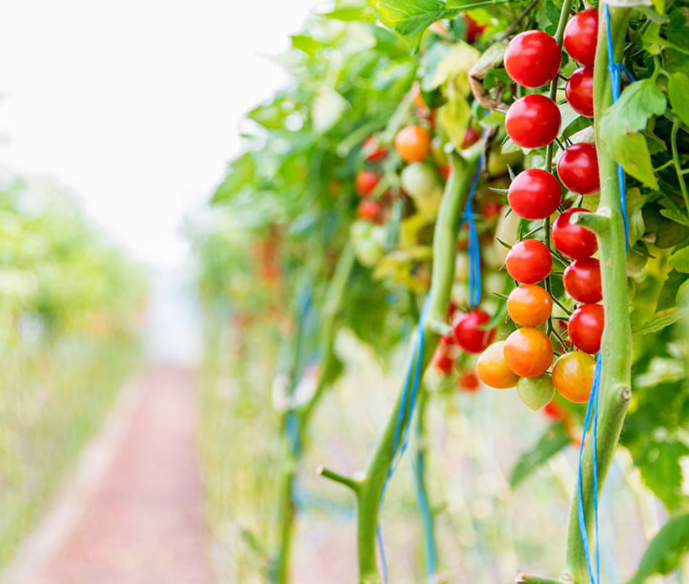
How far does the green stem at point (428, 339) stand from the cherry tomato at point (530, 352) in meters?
0.17

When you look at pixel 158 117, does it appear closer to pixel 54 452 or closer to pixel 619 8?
pixel 54 452

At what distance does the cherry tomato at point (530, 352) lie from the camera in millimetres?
278

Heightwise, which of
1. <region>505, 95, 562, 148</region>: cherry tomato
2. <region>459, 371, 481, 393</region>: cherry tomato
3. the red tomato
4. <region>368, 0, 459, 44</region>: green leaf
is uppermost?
the red tomato

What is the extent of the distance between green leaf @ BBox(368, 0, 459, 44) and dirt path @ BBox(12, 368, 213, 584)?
11.7 ft

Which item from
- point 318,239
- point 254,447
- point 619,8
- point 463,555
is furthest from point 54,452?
point 619,8

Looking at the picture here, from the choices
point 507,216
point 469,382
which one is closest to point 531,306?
point 507,216

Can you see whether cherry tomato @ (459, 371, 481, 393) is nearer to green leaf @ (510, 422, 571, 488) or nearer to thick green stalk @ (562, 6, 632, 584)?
green leaf @ (510, 422, 571, 488)

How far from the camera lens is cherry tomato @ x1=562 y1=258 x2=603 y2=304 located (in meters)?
0.28

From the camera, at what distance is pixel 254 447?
77.0 inches

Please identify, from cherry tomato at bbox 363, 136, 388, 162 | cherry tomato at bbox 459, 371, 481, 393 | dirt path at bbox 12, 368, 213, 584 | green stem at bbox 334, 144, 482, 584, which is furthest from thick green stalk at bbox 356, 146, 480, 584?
dirt path at bbox 12, 368, 213, 584

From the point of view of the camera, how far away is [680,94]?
0.26m

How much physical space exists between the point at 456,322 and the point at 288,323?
114 centimetres

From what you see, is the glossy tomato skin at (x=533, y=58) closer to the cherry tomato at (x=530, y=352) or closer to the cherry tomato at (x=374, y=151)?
the cherry tomato at (x=530, y=352)

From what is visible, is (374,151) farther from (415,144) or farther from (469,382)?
(469,382)
